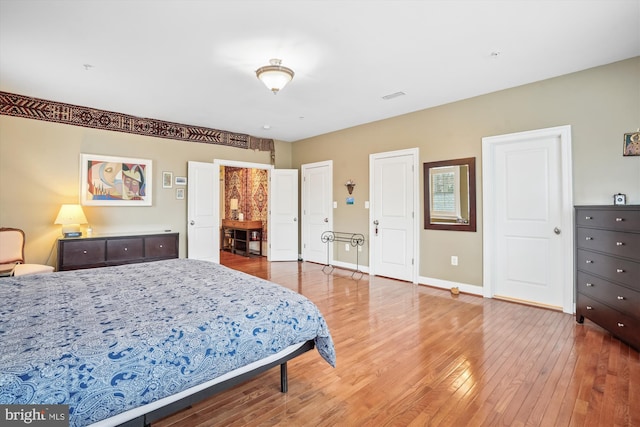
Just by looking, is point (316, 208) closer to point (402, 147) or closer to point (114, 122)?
point (402, 147)

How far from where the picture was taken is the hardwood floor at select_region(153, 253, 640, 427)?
5.75 ft

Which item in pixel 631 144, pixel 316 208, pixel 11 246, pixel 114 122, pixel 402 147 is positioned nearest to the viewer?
pixel 631 144

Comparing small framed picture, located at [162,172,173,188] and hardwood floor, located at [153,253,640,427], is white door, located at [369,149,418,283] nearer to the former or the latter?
hardwood floor, located at [153,253,640,427]

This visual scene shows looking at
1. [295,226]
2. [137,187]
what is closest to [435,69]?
[295,226]

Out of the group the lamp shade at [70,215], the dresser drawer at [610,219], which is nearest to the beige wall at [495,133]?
the dresser drawer at [610,219]

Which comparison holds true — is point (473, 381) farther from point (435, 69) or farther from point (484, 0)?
point (435, 69)

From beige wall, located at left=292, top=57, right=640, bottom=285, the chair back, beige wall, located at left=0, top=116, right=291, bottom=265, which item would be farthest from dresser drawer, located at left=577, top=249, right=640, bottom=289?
the chair back

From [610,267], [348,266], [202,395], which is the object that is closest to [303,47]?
[202,395]

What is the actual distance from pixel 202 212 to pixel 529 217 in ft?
16.6

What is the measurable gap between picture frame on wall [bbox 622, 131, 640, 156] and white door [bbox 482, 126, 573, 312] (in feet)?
1.46

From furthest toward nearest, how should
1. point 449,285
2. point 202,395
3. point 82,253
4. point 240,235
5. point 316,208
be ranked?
point 240,235
point 316,208
point 449,285
point 82,253
point 202,395

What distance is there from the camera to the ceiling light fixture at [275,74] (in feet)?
10.1

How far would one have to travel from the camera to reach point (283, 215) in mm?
6703

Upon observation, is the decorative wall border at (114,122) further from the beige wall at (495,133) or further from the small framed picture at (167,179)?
the beige wall at (495,133)
